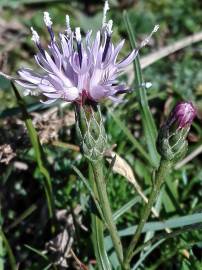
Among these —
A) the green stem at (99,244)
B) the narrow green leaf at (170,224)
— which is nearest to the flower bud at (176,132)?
the narrow green leaf at (170,224)

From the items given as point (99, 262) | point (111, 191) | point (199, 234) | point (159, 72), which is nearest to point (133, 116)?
point (159, 72)

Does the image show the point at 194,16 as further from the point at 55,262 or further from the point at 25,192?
the point at 55,262

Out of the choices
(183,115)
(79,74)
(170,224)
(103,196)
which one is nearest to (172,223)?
(170,224)

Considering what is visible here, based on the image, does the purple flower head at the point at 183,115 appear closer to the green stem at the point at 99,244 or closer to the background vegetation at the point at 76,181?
the background vegetation at the point at 76,181

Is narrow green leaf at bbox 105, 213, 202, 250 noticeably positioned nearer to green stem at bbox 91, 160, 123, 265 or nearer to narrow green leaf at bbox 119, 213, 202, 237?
narrow green leaf at bbox 119, 213, 202, 237

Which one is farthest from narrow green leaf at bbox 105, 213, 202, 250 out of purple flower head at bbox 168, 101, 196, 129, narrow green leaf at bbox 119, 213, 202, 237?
purple flower head at bbox 168, 101, 196, 129

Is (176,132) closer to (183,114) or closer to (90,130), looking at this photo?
→ (183,114)
